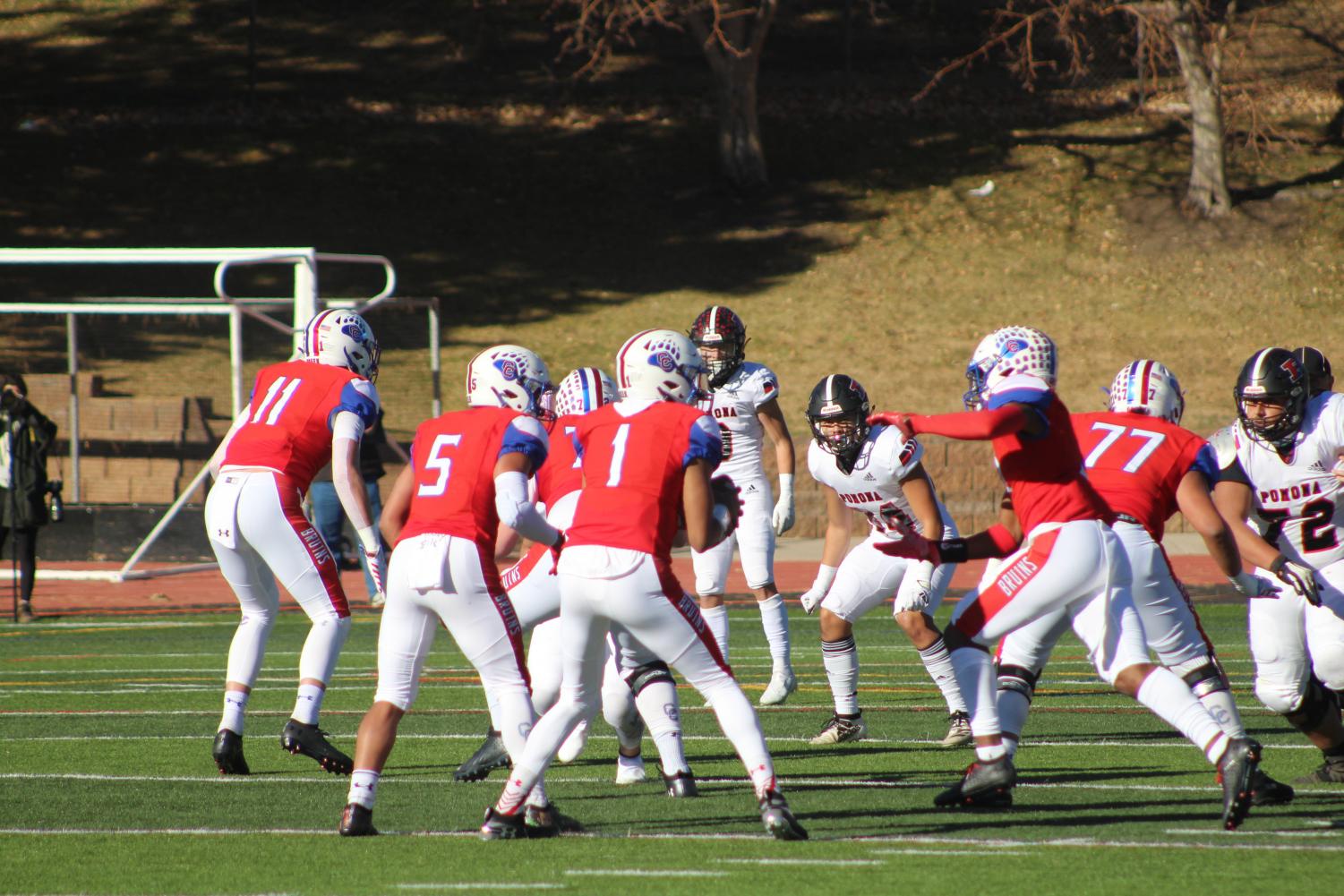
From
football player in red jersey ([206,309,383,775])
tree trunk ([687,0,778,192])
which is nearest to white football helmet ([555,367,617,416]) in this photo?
football player in red jersey ([206,309,383,775])

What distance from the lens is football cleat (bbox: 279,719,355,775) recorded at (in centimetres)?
794

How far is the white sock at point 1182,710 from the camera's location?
6.28m

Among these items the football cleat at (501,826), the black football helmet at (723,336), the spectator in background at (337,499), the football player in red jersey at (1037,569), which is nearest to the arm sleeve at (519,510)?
the football cleat at (501,826)

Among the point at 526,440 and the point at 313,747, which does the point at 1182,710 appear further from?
the point at 313,747

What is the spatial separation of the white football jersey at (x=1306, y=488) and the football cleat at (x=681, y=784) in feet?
8.87

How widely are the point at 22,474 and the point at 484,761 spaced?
9.18 m

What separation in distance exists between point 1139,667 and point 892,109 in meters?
31.1

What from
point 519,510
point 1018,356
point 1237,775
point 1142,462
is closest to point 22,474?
point 519,510

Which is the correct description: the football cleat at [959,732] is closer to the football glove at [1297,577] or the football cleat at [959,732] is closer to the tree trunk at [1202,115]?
the football glove at [1297,577]

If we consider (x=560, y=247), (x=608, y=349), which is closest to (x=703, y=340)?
(x=608, y=349)

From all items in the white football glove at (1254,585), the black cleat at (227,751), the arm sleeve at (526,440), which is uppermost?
the arm sleeve at (526,440)

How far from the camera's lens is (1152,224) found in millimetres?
32219

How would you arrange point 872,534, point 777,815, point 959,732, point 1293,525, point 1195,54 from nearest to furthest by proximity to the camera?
point 777,815 → point 1293,525 → point 959,732 → point 872,534 → point 1195,54

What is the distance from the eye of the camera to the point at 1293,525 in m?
7.86
